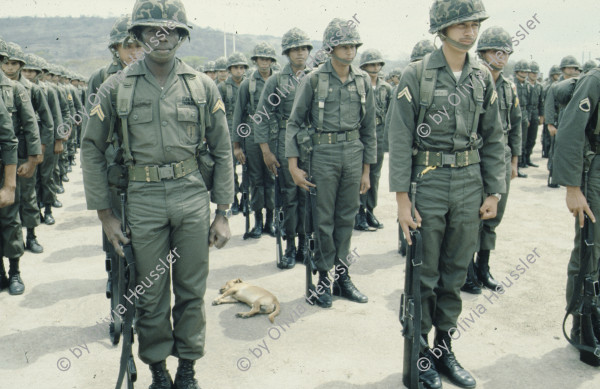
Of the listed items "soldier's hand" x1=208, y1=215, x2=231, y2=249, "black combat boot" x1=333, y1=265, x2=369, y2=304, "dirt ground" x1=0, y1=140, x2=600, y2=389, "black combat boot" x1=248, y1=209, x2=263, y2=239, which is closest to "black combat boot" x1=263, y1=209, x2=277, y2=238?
"black combat boot" x1=248, y1=209, x2=263, y2=239

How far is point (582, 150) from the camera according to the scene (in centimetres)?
345

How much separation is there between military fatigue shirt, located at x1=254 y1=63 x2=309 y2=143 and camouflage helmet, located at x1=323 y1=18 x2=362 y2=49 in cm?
118

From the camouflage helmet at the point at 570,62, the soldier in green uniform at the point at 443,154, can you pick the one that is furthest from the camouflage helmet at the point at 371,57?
the camouflage helmet at the point at 570,62

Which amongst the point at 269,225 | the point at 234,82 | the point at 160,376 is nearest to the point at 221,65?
the point at 234,82

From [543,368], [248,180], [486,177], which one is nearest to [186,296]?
[486,177]

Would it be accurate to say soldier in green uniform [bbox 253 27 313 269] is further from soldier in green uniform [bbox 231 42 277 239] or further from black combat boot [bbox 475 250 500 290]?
black combat boot [bbox 475 250 500 290]

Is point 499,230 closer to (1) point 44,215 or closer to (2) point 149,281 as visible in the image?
(2) point 149,281

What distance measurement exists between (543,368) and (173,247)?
285 centimetres

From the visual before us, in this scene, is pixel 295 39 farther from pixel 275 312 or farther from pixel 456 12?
pixel 275 312

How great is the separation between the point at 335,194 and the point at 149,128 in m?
2.26

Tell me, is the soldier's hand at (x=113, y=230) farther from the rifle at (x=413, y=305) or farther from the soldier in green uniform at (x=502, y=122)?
the soldier in green uniform at (x=502, y=122)

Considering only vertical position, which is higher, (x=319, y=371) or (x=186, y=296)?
(x=186, y=296)

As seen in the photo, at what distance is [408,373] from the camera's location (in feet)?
10.9

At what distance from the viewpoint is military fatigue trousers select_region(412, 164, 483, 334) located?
10.7 ft
